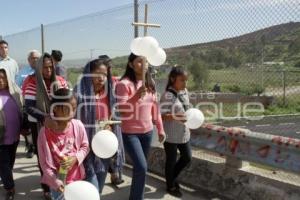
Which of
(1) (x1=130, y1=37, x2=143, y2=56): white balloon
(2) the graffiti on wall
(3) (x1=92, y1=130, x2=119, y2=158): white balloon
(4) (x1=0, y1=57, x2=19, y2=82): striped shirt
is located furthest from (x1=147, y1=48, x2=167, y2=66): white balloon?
(4) (x1=0, y1=57, x2=19, y2=82): striped shirt

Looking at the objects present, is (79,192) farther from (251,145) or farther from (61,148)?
(251,145)

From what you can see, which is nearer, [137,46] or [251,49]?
[137,46]

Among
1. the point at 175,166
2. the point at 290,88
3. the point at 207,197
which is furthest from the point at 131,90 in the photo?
the point at 290,88

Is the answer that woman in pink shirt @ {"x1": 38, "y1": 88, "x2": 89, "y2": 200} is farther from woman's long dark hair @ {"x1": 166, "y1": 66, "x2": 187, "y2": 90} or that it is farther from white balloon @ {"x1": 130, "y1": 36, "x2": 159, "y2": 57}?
woman's long dark hair @ {"x1": 166, "y1": 66, "x2": 187, "y2": 90}

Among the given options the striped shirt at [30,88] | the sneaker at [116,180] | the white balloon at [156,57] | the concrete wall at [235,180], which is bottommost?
the sneaker at [116,180]

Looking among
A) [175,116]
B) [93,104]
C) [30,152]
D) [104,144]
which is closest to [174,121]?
[175,116]

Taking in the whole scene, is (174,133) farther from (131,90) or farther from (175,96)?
(131,90)

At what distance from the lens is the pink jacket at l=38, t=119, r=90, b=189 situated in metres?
3.47

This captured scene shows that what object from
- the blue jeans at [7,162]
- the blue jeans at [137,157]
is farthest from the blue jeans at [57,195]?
the blue jeans at [7,162]

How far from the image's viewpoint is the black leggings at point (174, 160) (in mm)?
5258

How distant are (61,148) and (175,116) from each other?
1860mm

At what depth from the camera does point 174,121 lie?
5191 mm

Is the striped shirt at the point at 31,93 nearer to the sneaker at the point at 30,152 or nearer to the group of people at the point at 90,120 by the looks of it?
the group of people at the point at 90,120

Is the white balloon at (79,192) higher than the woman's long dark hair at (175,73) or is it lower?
lower
